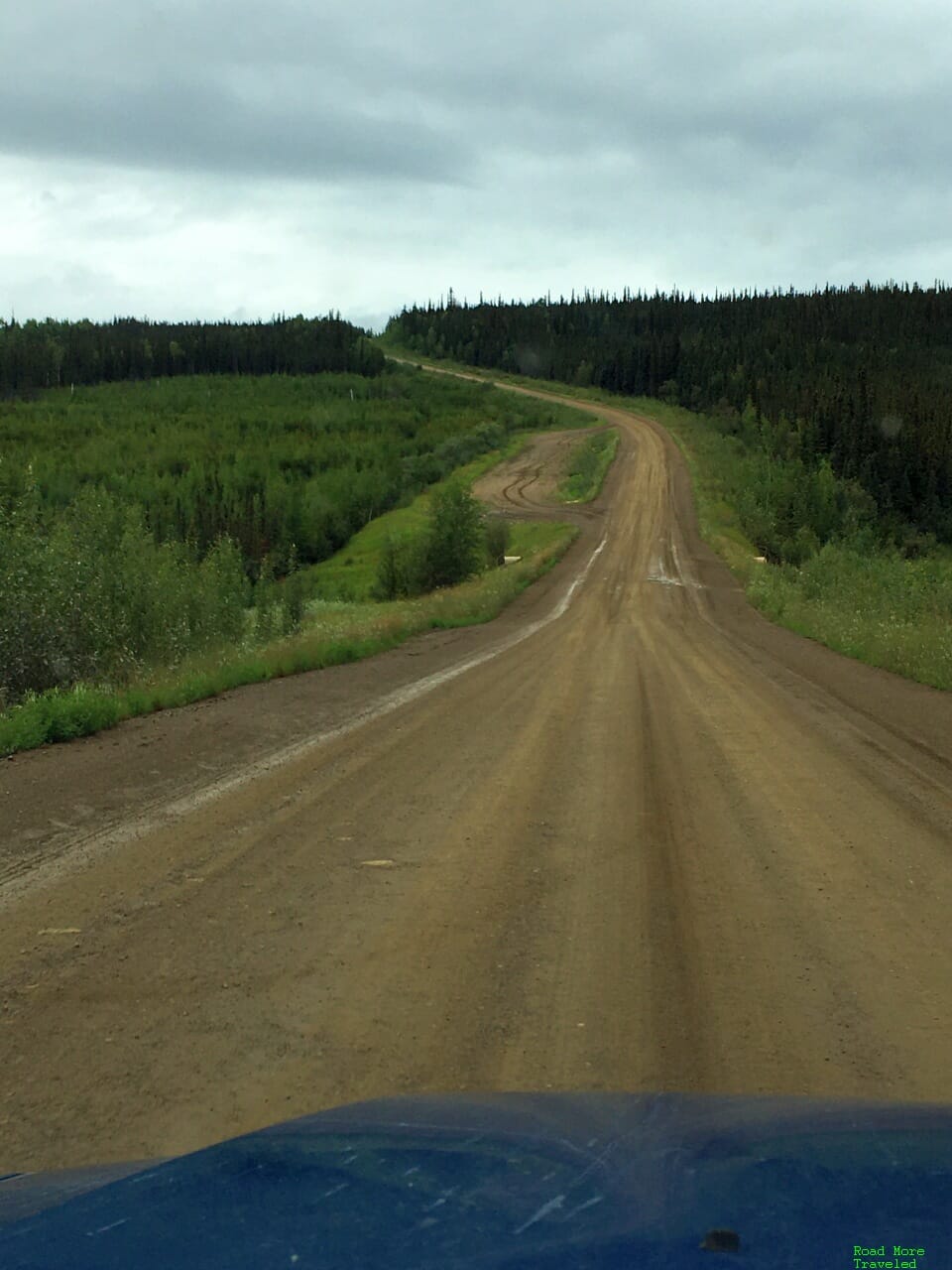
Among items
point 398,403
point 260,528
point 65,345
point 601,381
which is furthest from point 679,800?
point 65,345

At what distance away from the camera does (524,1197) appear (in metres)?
2.65

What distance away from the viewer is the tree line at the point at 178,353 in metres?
156

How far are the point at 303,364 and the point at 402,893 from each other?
16108cm

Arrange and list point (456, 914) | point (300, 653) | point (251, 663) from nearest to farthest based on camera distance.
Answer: point (456, 914) → point (251, 663) → point (300, 653)

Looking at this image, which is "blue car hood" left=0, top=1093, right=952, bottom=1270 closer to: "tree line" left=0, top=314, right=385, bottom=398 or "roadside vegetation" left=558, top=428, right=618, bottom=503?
"roadside vegetation" left=558, top=428, right=618, bottom=503

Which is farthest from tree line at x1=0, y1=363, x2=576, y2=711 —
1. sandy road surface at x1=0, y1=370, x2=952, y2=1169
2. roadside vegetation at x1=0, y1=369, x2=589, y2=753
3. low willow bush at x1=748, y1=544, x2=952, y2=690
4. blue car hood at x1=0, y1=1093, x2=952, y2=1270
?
low willow bush at x1=748, y1=544, x2=952, y2=690

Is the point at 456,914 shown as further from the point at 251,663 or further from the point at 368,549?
the point at 368,549

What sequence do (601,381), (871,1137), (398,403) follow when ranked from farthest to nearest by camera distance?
1. (601,381)
2. (398,403)
3. (871,1137)

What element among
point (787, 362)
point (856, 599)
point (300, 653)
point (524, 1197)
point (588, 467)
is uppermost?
point (787, 362)

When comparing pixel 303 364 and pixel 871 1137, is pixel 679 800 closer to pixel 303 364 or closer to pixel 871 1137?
pixel 871 1137

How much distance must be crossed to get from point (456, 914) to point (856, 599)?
23216mm

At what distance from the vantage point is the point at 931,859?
7.46 meters

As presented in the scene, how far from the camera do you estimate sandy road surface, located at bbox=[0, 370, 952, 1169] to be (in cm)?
443

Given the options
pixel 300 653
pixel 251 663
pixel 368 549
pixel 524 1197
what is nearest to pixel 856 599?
pixel 300 653
